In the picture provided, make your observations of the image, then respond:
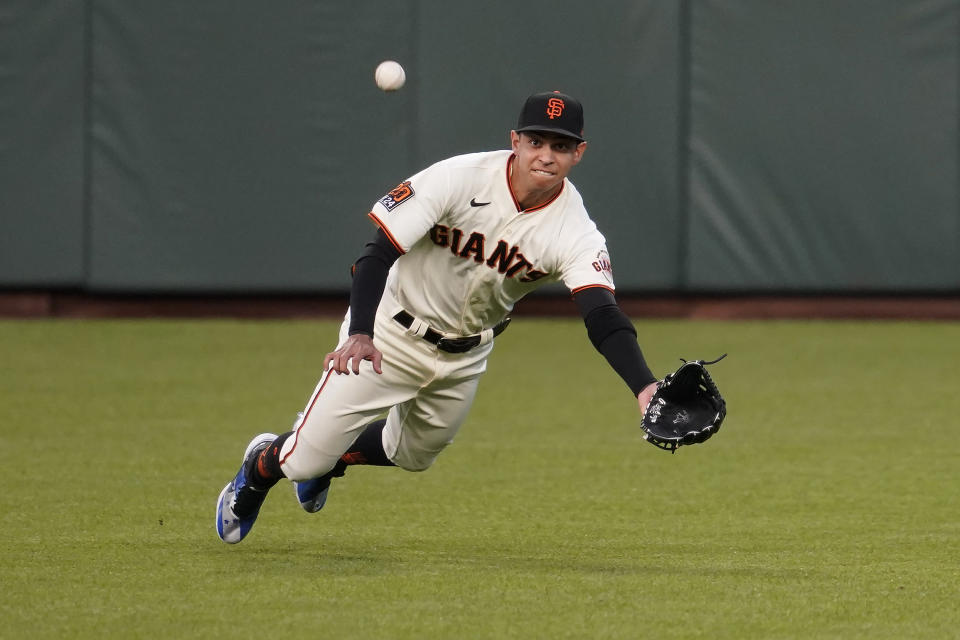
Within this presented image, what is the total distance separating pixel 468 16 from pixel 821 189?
3591 millimetres

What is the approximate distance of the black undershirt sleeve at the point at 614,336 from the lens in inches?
180

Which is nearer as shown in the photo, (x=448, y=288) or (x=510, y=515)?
(x=448, y=288)

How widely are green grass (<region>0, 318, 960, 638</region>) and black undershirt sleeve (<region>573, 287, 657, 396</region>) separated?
69cm

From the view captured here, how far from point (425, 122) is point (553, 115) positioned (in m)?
8.46

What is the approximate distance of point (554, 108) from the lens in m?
4.86

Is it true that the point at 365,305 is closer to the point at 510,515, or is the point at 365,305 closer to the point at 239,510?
the point at 239,510

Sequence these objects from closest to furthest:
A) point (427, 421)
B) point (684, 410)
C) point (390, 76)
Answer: point (684, 410) → point (427, 421) → point (390, 76)

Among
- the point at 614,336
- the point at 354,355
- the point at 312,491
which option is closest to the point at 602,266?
the point at 614,336

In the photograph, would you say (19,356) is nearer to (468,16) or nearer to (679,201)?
(468,16)

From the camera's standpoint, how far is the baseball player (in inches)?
189

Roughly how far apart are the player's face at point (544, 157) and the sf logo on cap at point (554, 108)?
7cm

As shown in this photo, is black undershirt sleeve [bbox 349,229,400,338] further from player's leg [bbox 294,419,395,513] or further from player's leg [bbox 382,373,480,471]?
player's leg [bbox 294,419,395,513]

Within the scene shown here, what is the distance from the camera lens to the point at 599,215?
1331cm

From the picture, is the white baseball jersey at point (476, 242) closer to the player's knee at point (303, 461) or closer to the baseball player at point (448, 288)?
the baseball player at point (448, 288)
